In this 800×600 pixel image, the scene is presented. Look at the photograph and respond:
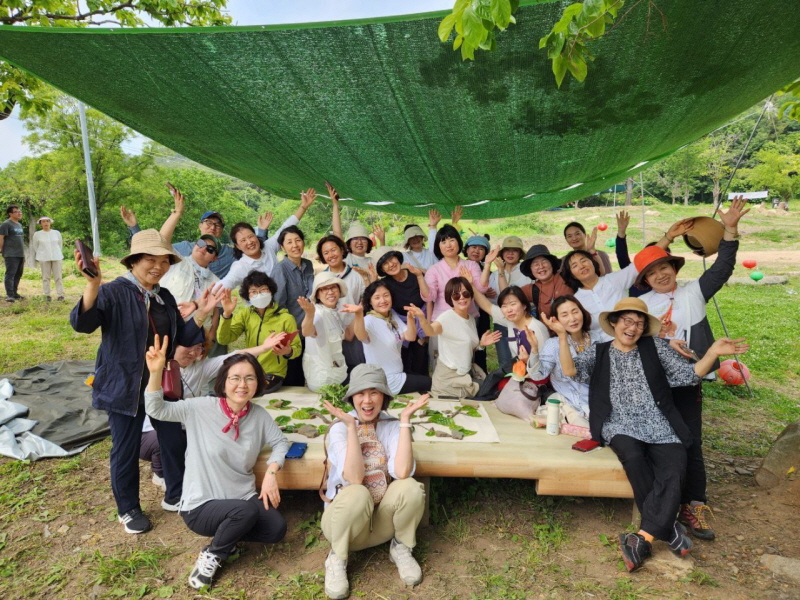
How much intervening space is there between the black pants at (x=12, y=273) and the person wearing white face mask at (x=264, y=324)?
660 cm

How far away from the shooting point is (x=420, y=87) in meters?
2.34

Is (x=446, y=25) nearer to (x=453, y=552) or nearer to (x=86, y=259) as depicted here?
(x=86, y=259)

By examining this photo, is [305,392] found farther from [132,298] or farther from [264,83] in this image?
[264,83]

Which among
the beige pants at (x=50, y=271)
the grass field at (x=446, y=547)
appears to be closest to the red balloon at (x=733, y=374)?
the grass field at (x=446, y=547)

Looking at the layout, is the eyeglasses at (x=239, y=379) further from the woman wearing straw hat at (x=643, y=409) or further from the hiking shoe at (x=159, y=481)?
the woman wearing straw hat at (x=643, y=409)

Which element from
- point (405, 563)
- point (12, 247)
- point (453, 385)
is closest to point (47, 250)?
point (12, 247)

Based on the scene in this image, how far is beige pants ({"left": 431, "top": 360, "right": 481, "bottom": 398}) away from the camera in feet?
11.0

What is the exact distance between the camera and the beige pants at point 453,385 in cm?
334

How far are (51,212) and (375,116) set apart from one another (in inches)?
726

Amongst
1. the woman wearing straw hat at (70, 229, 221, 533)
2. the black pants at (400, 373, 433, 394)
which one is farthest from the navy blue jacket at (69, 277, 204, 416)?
the black pants at (400, 373, 433, 394)

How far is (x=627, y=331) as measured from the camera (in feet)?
8.00

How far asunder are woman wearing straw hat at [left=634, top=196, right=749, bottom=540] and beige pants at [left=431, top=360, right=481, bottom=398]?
1236 mm

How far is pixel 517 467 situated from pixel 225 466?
141cm

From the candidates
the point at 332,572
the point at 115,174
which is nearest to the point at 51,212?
the point at 115,174
